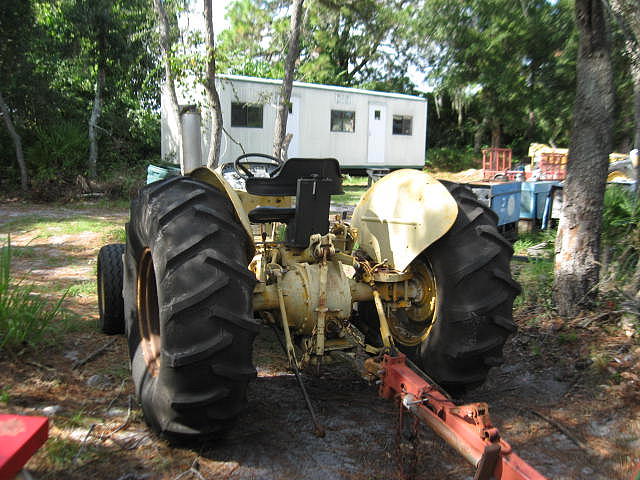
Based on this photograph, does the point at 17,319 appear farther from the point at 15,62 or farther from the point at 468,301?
the point at 15,62

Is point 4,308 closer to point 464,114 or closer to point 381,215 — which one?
point 381,215

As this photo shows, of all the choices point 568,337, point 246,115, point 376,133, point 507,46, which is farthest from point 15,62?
point 568,337

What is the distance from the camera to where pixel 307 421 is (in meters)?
3.33

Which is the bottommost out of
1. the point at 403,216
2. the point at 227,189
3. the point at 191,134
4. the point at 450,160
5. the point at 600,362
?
the point at 600,362

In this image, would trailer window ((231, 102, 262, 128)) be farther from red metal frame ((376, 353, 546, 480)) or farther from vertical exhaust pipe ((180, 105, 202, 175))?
red metal frame ((376, 353, 546, 480))

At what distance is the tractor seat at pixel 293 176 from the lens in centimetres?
336

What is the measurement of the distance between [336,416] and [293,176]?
1469mm

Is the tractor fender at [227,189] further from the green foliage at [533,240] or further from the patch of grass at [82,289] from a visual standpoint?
the green foliage at [533,240]

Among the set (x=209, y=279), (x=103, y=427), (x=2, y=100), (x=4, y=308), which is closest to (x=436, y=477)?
(x=209, y=279)

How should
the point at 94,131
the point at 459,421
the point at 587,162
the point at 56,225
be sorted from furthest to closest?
1. the point at 94,131
2. the point at 56,225
3. the point at 587,162
4. the point at 459,421

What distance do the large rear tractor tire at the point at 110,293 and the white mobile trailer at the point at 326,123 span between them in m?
11.1

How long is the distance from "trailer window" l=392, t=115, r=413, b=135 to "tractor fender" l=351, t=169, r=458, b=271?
61.3ft

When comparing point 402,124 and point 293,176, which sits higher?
point 402,124

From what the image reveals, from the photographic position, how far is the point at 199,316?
2535mm
